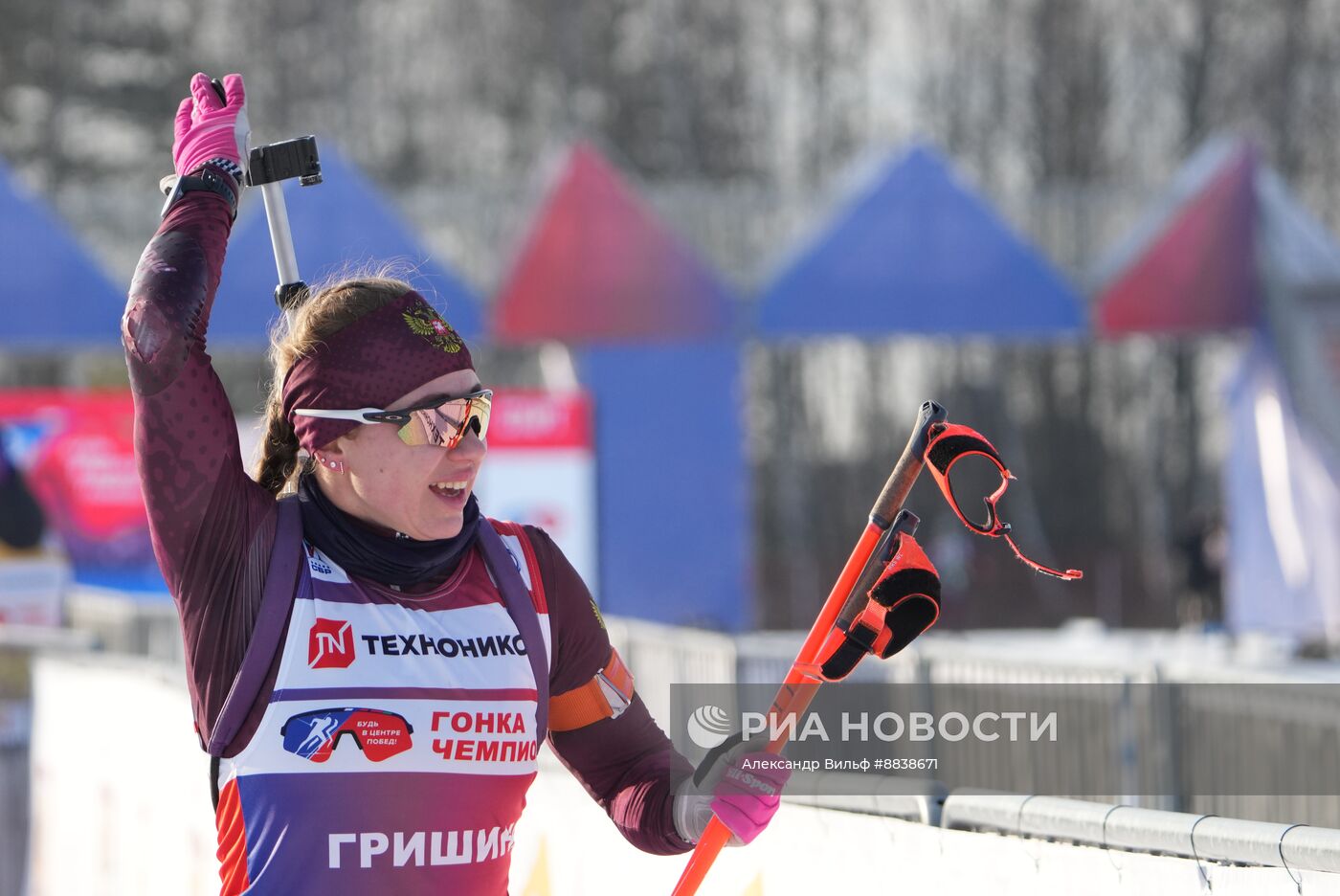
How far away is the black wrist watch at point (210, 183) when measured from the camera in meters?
2.75

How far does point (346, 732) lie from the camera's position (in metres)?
2.63

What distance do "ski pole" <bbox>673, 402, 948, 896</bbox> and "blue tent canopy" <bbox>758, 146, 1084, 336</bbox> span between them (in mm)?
14924

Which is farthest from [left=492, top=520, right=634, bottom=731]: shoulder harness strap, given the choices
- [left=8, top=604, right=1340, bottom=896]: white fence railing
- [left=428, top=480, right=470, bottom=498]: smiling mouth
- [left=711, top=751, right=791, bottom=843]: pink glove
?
[left=8, top=604, right=1340, bottom=896]: white fence railing

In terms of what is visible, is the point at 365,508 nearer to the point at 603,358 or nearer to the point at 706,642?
the point at 706,642

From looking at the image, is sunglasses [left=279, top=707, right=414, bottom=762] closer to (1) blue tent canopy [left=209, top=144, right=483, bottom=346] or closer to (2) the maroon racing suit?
(2) the maroon racing suit

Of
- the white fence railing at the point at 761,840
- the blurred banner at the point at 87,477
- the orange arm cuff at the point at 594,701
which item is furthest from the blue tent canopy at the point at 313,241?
the orange arm cuff at the point at 594,701

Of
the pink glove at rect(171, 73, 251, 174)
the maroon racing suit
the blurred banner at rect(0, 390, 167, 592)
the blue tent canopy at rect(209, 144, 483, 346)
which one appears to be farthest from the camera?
the blurred banner at rect(0, 390, 167, 592)

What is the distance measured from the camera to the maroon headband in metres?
2.77

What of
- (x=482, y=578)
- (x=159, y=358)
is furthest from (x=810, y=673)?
(x=159, y=358)

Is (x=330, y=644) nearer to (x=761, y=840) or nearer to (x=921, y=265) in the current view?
(x=761, y=840)

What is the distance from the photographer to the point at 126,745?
6.77 meters

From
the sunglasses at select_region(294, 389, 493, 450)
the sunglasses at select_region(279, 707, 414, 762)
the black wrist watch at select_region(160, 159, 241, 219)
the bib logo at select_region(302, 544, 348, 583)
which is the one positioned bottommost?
the sunglasses at select_region(279, 707, 414, 762)

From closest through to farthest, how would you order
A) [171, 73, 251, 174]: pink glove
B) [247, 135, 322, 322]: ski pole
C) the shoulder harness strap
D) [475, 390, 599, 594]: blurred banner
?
[171, 73, 251, 174]: pink glove, the shoulder harness strap, [247, 135, 322, 322]: ski pole, [475, 390, 599, 594]: blurred banner

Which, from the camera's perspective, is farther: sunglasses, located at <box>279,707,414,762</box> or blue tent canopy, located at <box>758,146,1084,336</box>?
blue tent canopy, located at <box>758,146,1084,336</box>
